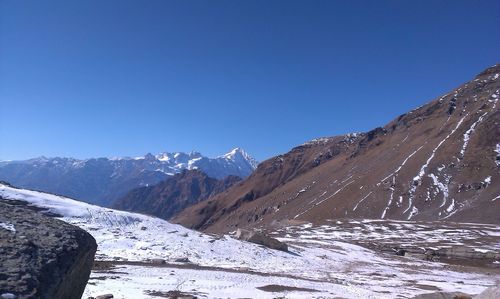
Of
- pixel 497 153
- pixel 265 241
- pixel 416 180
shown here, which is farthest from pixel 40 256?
pixel 497 153

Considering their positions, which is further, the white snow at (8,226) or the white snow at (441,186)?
the white snow at (441,186)

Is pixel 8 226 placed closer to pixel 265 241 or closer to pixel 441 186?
pixel 265 241

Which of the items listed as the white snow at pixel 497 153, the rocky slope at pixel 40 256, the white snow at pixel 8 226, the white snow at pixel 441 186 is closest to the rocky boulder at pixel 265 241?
the rocky slope at pixel 40 256

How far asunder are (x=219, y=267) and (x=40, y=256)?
25045mm

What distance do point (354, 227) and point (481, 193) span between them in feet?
246

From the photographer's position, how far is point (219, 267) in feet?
111

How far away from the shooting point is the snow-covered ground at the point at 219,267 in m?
24.4

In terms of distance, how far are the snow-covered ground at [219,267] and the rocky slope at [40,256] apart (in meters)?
8.03

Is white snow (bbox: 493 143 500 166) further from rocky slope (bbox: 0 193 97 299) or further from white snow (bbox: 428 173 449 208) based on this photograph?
rocky slope (bbox: 0 193 97 299)

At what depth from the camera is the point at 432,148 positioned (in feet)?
651

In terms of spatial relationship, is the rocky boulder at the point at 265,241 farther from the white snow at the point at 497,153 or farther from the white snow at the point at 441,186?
the white snow at the point at 497,153

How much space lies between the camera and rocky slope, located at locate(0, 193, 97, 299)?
9.03 metres

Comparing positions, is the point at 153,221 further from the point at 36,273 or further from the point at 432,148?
the point at 432,148

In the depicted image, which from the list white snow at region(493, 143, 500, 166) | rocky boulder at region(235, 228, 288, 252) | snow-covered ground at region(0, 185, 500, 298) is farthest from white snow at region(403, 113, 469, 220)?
rocky boulder at region(235, 228, 288, 252)
